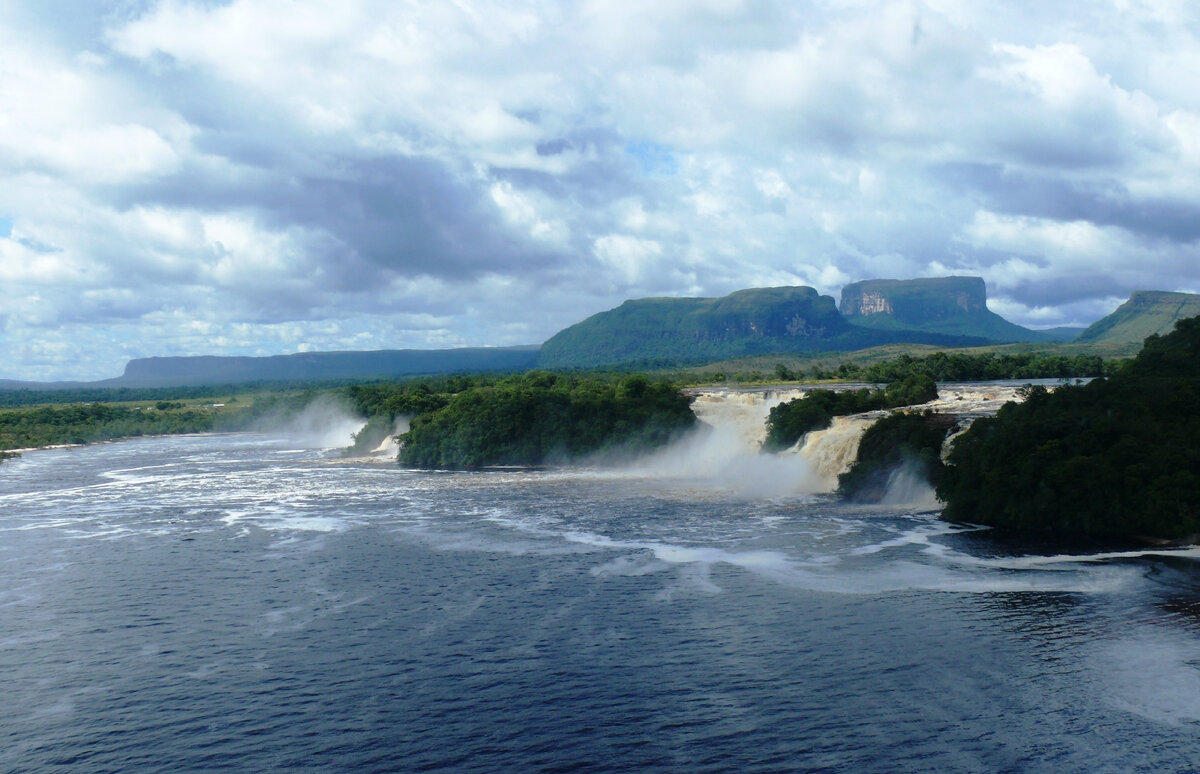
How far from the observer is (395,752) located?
18812 millimetres

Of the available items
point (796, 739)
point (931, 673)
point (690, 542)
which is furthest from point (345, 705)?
point (690, 542)

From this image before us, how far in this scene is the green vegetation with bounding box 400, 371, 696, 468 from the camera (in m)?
75.0

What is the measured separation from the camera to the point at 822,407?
63.9 m

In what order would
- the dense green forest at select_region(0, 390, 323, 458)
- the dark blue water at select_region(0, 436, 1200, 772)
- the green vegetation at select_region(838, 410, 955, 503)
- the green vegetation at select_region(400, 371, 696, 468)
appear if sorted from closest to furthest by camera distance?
1. the dark blue water at select_region(0, 436, 1200, 772)
2. the green vegetation at select_region(838, 410, 955, 503)
3. the green vegetation at select_region(400, 371, 696, 468)
4. the dense green forest at select_region(0, 390, 323, 458)

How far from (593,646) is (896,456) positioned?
29.1m

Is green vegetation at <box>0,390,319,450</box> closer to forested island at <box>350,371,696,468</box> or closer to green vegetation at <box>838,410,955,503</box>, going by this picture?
forested island at <box>350,371,696,468</box>

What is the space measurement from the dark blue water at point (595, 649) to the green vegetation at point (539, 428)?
30.4 m

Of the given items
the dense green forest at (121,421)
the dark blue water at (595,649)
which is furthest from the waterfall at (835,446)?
the dense green forest at (121,421)

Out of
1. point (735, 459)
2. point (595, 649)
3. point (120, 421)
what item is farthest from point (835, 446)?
point (120, 421)

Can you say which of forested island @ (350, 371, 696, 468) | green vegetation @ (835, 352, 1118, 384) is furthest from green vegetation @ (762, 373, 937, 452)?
green vegetation @ (835, 352, 1118, 384)

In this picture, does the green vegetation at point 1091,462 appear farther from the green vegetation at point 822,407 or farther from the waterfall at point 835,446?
the green vegetation at point 822,407

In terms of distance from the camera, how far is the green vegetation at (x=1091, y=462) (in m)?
37.0

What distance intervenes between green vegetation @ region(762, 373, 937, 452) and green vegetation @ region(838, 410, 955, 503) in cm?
998

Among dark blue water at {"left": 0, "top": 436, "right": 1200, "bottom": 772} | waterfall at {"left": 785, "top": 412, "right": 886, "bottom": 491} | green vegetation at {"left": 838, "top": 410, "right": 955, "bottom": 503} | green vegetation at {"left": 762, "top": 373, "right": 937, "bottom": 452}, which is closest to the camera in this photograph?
dark blue water at {"left": 0, "top": 436, "right": 1200, "bottom": 772}
